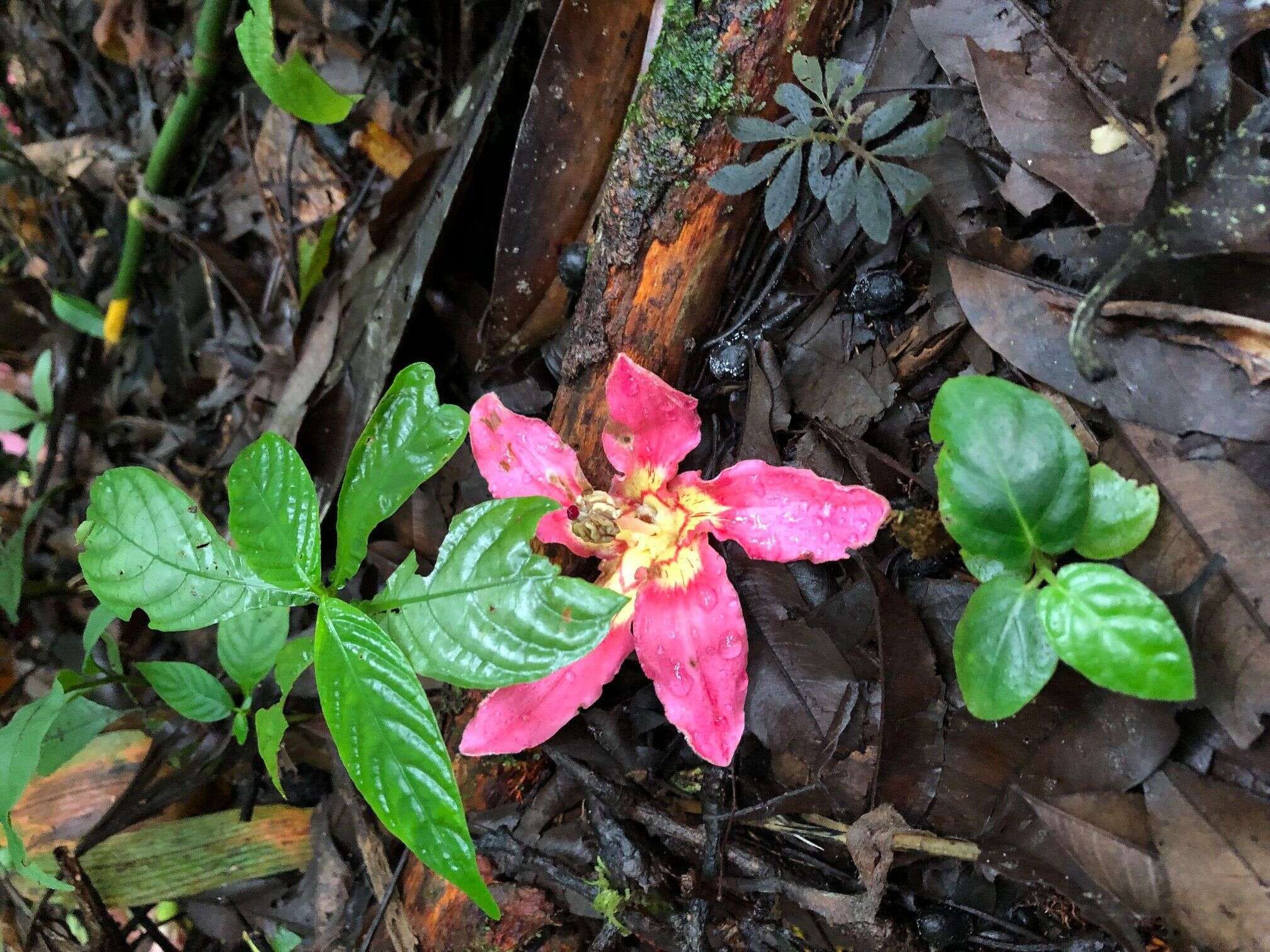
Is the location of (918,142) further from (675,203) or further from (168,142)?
(168,142)

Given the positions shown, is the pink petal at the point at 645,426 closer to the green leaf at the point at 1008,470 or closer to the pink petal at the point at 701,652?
the pink petal at the point at 701,652

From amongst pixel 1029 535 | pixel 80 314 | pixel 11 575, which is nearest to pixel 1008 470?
pixel 1029 535

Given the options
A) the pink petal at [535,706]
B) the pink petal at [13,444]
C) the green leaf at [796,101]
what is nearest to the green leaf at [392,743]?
the pink petal at [535,706]

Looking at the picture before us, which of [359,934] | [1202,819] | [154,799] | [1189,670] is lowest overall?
[359,934]

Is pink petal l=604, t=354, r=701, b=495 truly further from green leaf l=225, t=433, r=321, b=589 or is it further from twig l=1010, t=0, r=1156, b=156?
twig l=1010, t=0, r=1156, b=156

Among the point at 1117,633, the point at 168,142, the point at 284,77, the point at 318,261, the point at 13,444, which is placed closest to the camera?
the point at 1117,633

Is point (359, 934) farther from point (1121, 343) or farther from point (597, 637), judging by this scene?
point (1121, 343)

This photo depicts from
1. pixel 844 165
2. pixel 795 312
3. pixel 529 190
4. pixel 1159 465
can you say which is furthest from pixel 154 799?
pixel 1159 465
